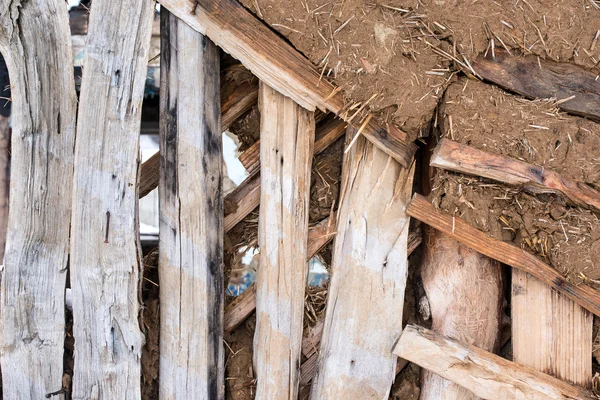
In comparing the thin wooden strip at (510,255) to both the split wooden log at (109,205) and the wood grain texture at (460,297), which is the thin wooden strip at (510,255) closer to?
the wood grain texture at (460,297)

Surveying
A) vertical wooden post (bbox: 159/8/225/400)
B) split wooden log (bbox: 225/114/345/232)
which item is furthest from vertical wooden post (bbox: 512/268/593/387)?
vertical wooden post (bbox: 159/8/225/400)

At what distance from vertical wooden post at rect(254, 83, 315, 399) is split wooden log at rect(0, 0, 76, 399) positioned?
75 centimetres

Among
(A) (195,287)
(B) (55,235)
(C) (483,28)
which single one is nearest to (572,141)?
(C) (483,28)

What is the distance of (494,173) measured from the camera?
2168 millimetres

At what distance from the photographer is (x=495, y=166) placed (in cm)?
216

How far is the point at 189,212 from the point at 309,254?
506 millimetres

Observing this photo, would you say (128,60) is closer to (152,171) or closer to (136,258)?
(152,171)

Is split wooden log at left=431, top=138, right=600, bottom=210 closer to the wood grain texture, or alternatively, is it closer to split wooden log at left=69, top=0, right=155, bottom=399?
the wood grain texture

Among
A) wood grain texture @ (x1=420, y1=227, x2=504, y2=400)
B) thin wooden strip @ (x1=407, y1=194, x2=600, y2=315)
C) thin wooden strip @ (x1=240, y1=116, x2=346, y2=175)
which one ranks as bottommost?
wood grain texture @ (x1=420, y1=227, x2=504, y2=400)

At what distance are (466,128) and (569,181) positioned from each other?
16.2 inches

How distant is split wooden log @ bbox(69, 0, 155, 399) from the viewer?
2248 millimetres

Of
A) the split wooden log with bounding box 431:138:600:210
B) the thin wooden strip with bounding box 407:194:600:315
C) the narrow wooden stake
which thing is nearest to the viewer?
the split wooden log with bounding box 431:138:600:210

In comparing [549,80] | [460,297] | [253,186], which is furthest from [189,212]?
[549,80]

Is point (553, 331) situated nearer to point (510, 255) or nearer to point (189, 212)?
Result: point (510, 255)
